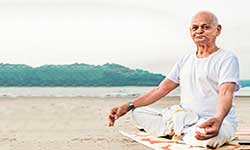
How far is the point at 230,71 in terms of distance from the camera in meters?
2.90

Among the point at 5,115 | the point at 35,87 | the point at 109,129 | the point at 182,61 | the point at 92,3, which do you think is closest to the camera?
the point at 182,61

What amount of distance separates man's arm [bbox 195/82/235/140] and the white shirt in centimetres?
5

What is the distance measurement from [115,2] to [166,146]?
14.0 m

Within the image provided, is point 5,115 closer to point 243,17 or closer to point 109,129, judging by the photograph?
point 109,129

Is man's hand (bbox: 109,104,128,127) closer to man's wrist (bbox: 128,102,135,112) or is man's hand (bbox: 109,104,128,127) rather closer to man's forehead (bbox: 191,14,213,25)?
man's wrist (bbox: 128,102,135,112)

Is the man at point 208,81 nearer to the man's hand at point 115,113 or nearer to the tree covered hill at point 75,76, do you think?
the man's hand at point 115,113

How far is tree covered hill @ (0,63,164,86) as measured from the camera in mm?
16844

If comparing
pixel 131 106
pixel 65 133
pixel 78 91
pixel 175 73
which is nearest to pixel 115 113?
pixel 131 106

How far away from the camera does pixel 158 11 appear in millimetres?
16156

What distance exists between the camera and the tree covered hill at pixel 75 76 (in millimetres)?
16844

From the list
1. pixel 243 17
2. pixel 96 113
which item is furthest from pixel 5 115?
pixel 243 17

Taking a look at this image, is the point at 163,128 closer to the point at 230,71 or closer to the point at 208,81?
the point at 208,81

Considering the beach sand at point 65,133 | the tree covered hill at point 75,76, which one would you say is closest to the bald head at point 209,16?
the beach sand at point 65,133

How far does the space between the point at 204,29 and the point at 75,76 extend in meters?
16.2
